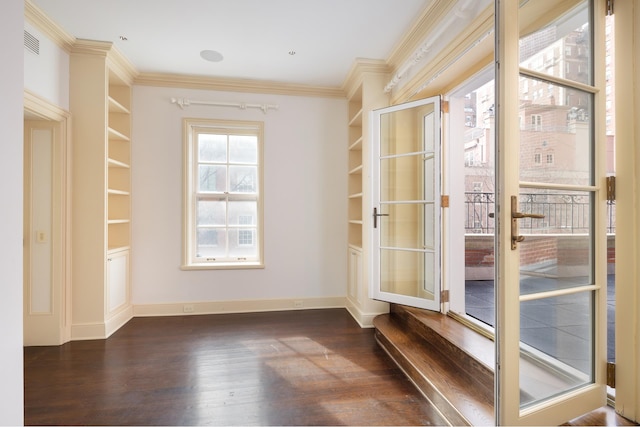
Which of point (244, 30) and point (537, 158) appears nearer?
point (537, 158)

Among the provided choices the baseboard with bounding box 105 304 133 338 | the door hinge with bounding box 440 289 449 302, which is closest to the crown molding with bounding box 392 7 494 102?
the door hinge with bounding box 440 289 449 302

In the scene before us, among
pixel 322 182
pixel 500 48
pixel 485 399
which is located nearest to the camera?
pixel 500 48

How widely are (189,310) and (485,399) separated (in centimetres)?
315

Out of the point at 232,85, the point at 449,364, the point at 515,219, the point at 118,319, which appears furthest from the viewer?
the point at 232,85

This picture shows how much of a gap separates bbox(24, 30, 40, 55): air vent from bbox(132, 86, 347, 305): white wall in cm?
106

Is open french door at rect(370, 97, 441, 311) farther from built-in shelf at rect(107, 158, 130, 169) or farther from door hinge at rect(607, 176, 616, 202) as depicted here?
built-in shelf at rect(107, 158, 130, 169)

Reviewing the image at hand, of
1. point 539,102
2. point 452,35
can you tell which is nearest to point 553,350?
point 539,102

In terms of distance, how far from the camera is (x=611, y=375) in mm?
1464

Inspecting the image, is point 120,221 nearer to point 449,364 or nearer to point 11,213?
point 11,213

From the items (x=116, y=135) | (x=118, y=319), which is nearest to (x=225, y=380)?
(x=118, y=319)

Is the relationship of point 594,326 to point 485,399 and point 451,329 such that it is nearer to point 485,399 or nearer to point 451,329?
point 485,399

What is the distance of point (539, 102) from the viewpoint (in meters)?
1.40

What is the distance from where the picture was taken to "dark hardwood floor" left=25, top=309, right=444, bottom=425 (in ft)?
5.87

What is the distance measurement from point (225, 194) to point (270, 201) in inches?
22.7
